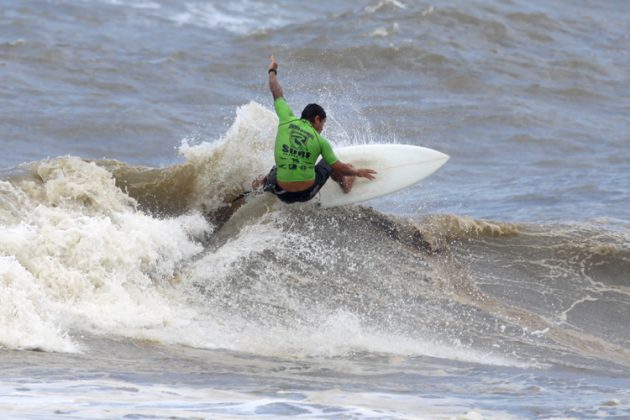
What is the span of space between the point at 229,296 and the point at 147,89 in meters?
10.3

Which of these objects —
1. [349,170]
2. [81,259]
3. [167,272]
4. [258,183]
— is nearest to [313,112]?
[349,170]

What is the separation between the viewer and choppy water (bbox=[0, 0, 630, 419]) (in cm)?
690

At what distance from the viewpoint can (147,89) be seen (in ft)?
60.9

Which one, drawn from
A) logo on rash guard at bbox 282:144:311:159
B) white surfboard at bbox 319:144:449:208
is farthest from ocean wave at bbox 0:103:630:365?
logo on rash guard at bbox 282:144:311:159

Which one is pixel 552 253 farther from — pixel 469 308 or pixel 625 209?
pixel 625 209

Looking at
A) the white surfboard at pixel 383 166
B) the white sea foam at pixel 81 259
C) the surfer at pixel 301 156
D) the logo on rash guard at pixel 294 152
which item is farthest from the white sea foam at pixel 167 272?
the logo on rash guard at pixel 294 152

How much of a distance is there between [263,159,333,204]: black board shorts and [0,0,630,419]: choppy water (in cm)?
25

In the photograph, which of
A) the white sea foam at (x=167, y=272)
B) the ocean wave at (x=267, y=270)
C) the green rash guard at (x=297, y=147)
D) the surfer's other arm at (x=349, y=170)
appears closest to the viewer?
the white sea foam at (x=167, y=272)

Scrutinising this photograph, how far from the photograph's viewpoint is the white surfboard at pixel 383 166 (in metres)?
10.2

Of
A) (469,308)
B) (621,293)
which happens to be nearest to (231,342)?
(469,308)

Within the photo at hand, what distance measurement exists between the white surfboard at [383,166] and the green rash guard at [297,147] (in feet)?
2.69

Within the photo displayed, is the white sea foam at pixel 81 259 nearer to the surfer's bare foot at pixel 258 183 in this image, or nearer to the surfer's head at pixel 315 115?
the surfer's bare foot at pixel 258 183

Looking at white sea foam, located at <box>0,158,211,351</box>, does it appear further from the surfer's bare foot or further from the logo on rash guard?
the logo on rash guard

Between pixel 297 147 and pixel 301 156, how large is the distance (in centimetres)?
9
